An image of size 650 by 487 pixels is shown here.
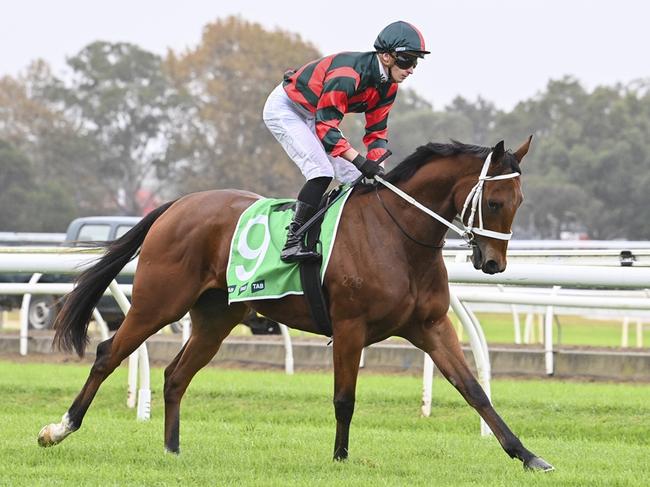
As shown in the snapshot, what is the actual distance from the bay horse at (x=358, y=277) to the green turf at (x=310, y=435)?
267mm

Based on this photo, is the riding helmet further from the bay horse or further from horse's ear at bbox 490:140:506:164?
horse's ear at bbox 490:140:506:164

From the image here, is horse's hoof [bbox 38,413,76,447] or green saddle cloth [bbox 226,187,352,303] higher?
green saddle cloth [bbox 226,187,352,303]

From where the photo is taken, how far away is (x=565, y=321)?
24688mm

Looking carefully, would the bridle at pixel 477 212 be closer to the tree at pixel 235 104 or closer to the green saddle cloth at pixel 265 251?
the green saddle cloth at pixel 265 251

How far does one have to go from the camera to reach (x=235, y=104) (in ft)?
155

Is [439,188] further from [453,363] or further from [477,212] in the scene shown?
[453,363]

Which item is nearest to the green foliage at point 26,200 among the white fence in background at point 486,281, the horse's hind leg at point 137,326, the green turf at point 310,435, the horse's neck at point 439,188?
the green turf at point 310,435

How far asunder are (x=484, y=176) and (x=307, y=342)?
638 centimetres

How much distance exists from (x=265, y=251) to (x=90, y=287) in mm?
1185

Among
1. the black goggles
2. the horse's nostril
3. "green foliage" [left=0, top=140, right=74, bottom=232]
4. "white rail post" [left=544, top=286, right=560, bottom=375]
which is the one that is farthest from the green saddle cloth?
"green foliage" [left=0, top=140, right=74, bottom=232]

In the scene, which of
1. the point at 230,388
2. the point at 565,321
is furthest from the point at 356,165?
the point at 565,321

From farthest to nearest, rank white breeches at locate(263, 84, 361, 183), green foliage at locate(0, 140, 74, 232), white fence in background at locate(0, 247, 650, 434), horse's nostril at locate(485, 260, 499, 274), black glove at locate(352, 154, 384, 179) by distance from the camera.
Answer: green foliage at locate(0, 140, 74, 232) → white fence in background at locate(0, 247, 650, 434) → white breeches at locate(263, 84, 361, 183) → black glove at locate(352, 154, 384, 179) → horse's nostril at locate(485, 260, 499, 274)

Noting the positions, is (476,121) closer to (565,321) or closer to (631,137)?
(631,137)

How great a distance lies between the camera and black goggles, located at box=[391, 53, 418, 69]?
19.8 feet
